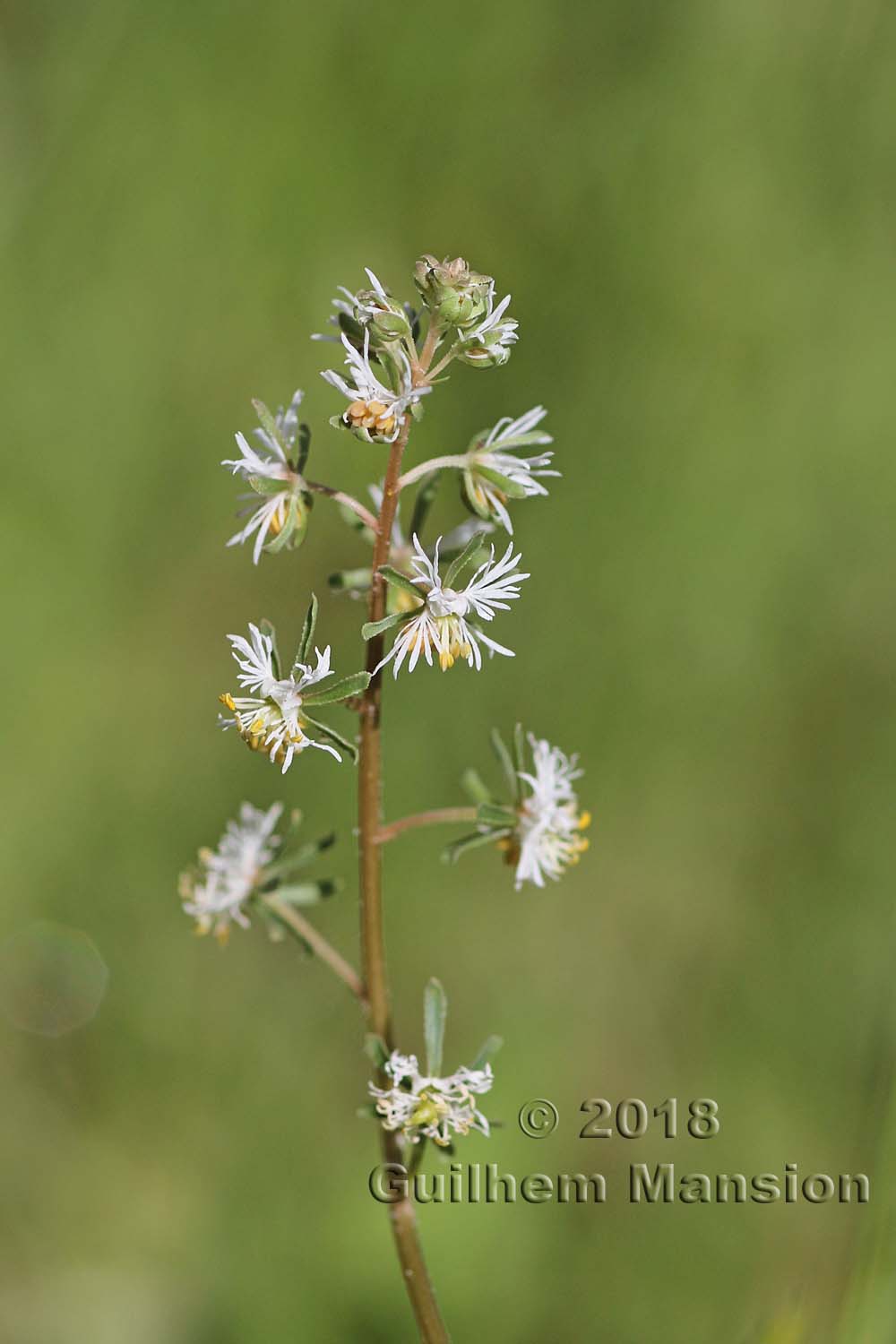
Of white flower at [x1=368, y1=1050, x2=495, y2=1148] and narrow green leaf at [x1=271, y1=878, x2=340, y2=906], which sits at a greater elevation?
narrow green leaf at [x1=271, y1=878, x2=340, y2=906]

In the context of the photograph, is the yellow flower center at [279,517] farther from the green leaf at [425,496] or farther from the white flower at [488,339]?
the white flower at [488,339]

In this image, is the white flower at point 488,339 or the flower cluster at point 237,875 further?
the flower cluster at point 237,875

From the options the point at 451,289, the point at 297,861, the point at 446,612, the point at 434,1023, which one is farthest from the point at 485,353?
the point at 434,1023

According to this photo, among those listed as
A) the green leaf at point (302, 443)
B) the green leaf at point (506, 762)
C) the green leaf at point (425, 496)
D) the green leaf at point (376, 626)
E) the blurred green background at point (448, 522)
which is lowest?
the green leaf at point (376, 626)

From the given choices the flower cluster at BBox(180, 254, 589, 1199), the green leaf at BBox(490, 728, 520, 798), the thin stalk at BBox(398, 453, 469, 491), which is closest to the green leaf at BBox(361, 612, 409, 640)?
the flower cluster at BBox(180, 254, 589, 1199)

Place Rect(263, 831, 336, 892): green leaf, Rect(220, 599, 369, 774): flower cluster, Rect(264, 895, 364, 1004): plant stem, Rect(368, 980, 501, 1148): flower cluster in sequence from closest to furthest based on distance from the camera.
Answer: Rect(220, 599, 369, 774): flower cluster → Rect(368, 980, 501, 1148): flower cluster → Rect(264, 895, 364, 1004): plant stem → Rect(263, 831, 336, 892): green leaf

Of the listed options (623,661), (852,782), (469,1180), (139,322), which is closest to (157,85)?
(139,322)

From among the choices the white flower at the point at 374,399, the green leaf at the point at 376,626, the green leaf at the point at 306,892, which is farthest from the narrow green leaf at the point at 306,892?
the white flower at the point at 374,399

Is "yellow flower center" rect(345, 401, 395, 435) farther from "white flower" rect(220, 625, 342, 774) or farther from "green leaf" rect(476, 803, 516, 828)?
"green leaf" rect(476, 803, 516, 828)
